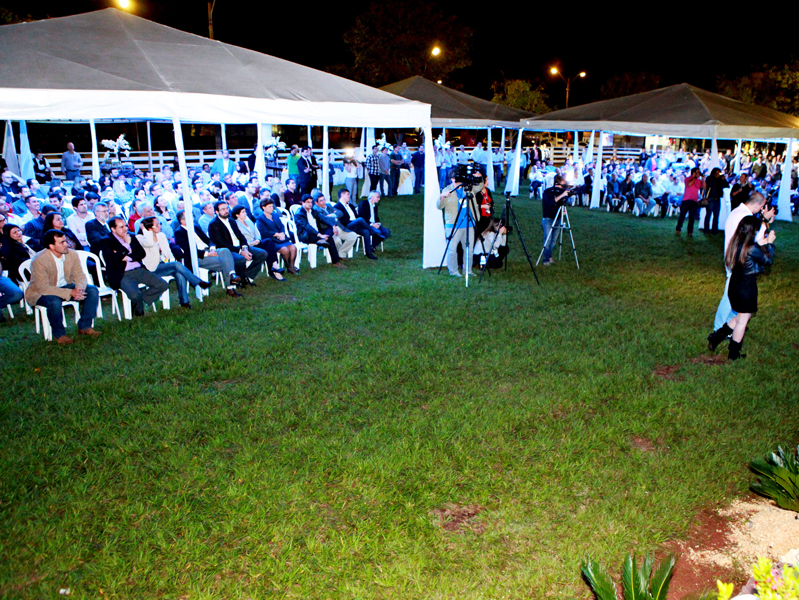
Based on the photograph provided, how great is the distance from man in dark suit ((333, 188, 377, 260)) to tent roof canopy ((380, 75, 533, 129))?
8.63m

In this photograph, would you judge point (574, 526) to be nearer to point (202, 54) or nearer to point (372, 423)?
point (372, 423)

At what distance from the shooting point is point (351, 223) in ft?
37.5

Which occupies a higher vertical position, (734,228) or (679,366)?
(734,228)

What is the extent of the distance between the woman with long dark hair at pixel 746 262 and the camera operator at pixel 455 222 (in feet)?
12.7

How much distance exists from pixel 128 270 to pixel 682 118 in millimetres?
13188

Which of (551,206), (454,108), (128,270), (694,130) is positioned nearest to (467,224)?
(551,206)

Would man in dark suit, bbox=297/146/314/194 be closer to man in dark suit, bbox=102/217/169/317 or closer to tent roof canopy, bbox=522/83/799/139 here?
tent roof canopy, bbox=522/83/799/139

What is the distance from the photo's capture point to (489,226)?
9.89 meters

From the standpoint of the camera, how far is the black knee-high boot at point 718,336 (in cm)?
659

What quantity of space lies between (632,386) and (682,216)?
1061cm

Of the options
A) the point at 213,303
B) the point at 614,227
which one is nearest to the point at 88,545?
the point at 213,303

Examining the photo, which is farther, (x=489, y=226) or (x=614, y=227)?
(x=614, y=227)

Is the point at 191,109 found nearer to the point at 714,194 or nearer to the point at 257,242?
the point at 257,242

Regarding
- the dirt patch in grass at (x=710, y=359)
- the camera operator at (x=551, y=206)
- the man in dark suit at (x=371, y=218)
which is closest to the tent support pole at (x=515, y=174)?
the man in dark suit at (x=371, y=218)
